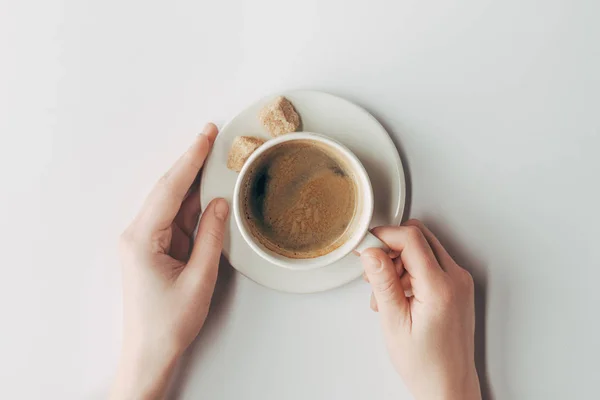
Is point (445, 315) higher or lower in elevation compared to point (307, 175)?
lower

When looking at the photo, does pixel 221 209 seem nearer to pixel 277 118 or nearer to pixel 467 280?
pixel 277 118

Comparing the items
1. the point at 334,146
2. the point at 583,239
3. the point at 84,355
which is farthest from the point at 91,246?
the point at 583,239

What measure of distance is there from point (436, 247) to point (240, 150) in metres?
0.50

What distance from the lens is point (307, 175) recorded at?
117cm

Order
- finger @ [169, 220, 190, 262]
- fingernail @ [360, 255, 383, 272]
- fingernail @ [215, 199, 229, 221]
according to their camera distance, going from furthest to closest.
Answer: finger @ [169, 220, 190, 262] < fingernail @ [215, 199, 229, 221] < fingernail @ [360, 255, 383, 272]

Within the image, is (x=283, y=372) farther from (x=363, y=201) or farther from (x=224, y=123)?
(x=224, y=123)

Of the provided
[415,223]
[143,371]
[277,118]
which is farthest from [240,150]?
[143,371]

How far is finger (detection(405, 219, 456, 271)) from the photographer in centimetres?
114

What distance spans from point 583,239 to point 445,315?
1.36 ft

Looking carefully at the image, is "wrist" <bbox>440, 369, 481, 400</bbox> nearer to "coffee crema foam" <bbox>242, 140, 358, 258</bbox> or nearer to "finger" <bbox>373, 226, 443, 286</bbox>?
"finger" <bbox>373, 226, 443, 286</bbox>

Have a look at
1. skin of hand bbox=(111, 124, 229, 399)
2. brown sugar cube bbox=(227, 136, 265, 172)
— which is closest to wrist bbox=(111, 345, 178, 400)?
skin of hand bbox=(111, 124, 229, 399)

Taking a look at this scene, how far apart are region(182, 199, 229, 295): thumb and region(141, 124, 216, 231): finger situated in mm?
70

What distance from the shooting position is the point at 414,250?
1069 millimetres

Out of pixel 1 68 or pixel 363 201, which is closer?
pixel 363 201
